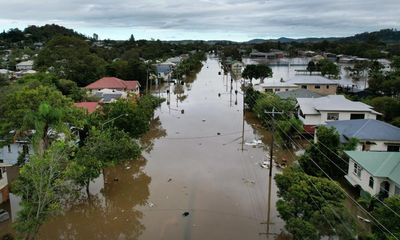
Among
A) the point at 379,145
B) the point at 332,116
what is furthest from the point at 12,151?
the point at 332,116

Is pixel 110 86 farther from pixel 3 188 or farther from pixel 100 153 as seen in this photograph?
pixel 100 153

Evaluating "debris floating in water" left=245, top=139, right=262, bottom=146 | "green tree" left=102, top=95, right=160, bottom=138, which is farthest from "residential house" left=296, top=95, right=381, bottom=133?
"green tree" left=102, top=95, right=160, bottom=138

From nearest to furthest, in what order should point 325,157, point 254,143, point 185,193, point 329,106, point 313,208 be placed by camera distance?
point 313,208, point 325,157, point 185,193, point 254,143, point 329,106

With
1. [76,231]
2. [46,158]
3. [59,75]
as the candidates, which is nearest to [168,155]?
[76,231]

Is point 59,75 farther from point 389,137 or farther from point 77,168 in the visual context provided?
point 389,137

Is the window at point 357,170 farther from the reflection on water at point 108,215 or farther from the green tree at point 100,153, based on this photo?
the green tree at point 100,153

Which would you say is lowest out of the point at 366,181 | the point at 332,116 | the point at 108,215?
the point at 108,215
